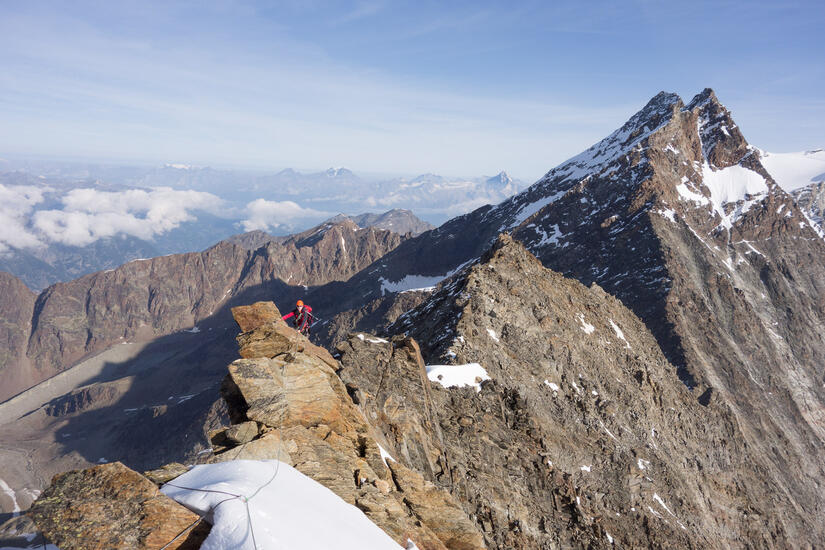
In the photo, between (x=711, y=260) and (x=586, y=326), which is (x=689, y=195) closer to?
(x=711, y=260)

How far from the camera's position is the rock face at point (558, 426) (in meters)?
24.2

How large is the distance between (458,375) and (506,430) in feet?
17.5

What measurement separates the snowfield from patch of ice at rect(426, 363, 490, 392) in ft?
Result: 62.2

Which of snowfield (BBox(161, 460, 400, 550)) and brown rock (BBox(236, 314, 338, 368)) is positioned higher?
brown rock (BBox(236, 314, 338, 368))

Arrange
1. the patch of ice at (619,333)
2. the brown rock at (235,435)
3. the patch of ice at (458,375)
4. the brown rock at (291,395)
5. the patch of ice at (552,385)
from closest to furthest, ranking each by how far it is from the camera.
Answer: the brown rock at (235,435) < the brown rock at (291,395) < the patch of ice at (458,375) < the patch of ice at (552,385) < the patch of ice at (619,333)

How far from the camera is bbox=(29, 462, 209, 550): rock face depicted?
8938 mm

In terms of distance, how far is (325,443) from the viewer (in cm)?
1504

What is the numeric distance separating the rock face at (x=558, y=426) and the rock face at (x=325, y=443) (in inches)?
137

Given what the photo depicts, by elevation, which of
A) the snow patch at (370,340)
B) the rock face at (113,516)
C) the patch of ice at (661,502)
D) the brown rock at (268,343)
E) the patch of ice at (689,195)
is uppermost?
the patch of ice at (689,195)

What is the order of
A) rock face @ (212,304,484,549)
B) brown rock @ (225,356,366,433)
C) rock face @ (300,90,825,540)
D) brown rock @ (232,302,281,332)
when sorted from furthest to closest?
rock face @ (300,90,825,540) < brown rock @ (232,302,281,332) < brown rock @ (225,356,366,433) < rock face @ (212,304,484,549)

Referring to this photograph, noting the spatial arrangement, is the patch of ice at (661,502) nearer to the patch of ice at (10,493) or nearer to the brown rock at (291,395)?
the brown rock at (291,395)

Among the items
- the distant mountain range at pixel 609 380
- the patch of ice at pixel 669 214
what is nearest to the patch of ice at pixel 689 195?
the distant mountain range at pixel 609 380

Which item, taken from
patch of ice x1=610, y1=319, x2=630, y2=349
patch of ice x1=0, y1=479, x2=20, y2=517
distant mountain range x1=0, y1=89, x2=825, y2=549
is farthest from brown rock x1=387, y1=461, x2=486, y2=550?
patch of ice x1=0, y1=479, x2=20, y2=517

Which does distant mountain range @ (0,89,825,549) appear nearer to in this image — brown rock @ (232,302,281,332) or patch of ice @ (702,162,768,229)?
patch of ice @ (702,162,768,229)
